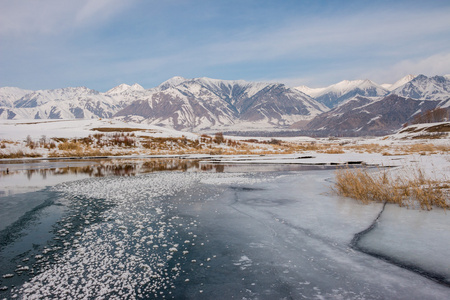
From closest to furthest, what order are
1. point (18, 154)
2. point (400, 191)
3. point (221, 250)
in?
point (221, 250), point (400, 191), point (18, 154)

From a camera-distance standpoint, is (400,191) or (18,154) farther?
(18,154)

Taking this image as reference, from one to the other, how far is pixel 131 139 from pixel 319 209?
54.7 m

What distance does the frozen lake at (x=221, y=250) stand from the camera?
17.2 ft

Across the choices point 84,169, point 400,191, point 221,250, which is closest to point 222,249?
point 221,250

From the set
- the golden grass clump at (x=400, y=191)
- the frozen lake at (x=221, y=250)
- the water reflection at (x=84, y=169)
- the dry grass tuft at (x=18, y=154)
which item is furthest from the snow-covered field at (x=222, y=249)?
the dry grass tuft at (x=18, y=154)

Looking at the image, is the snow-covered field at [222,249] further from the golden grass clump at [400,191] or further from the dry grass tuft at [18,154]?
the dry grass tuft at [18,154]

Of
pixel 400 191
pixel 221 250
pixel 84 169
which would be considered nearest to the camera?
pixel 221 250

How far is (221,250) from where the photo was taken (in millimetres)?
7121

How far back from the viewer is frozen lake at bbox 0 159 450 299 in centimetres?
523

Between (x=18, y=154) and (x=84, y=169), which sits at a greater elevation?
(x=18, y=154)

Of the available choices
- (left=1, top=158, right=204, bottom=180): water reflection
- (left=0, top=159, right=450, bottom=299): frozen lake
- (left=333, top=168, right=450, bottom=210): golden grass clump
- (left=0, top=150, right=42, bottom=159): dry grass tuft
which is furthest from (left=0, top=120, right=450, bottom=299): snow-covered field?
(left=0, top=150, right=42, bottom=159): dry grass tuft

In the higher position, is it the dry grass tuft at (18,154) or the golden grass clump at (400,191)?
the dry grass tuft at (18,154)

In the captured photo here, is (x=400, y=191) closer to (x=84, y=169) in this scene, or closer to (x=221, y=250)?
(x=221, y=250)

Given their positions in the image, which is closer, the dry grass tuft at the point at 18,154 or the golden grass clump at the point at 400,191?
the golden grass clump at the point at 400,191
